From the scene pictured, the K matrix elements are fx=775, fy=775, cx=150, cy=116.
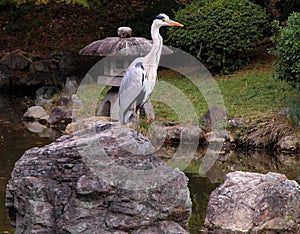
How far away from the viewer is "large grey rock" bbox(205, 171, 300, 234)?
30.6 ft

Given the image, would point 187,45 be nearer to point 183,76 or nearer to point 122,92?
point 183,76

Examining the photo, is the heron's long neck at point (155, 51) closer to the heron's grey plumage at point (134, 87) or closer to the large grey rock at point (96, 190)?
the heron's grey plumage at point (134, 87)

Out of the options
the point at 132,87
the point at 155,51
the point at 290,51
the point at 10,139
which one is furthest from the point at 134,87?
the point at 290,51

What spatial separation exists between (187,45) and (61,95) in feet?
11.6

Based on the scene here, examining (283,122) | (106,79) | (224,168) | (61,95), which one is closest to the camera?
(224,168)

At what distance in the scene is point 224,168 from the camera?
1311 cm

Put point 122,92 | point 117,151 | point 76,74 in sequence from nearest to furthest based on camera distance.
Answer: point 117,151 → point 122,92 → point 76,74

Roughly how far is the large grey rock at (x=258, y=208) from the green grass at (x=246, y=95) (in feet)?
19.0

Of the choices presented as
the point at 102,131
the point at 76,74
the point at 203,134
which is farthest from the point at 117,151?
the point at 76,74

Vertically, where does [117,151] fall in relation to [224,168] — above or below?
above

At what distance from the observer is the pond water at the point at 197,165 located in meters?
10.2

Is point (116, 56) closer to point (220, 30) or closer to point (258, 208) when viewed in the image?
point (220, 30)

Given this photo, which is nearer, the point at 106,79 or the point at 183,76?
the point at 106,79

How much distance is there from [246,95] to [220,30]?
2.78 metres
